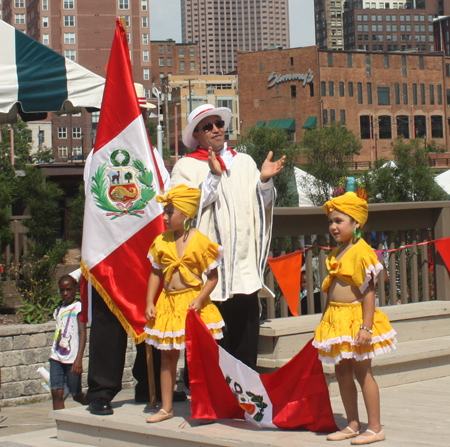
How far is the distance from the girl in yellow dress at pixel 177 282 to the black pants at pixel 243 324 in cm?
43

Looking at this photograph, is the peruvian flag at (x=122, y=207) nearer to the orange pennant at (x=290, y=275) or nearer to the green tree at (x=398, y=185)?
the orange pennant at (x=290, y=275)

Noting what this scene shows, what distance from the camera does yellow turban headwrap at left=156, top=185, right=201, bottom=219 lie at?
4422 mm

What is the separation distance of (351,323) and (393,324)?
2354mm

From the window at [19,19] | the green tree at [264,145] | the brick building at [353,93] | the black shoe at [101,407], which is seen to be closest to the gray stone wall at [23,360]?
the black shoe at [101,407]

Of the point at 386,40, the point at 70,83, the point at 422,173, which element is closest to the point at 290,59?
the point at 422,173

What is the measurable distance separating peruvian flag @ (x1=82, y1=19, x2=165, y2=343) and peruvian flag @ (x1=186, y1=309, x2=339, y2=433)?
2.18 ft

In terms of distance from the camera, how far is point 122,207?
496 centimetres

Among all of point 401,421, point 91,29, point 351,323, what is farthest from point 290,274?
point 91,29

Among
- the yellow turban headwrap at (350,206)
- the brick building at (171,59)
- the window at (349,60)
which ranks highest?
the brick building at (171,59)

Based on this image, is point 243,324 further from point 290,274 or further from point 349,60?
point 349,60

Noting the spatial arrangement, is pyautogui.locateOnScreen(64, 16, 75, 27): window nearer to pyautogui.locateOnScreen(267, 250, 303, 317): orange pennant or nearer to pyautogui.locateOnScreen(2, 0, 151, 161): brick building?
pyautogui.locateOnScreen(2, 0, 151, 161): brick building

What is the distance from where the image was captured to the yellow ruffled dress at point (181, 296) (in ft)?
14.2

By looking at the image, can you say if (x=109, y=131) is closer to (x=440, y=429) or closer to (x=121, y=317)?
(x=121, y=317)

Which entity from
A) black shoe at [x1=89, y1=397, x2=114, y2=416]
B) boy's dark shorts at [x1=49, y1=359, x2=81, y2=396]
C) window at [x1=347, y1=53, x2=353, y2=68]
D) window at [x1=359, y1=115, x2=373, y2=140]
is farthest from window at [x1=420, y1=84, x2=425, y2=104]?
black shoe at [x1=89, y1=397, x2=114, y2=416]
